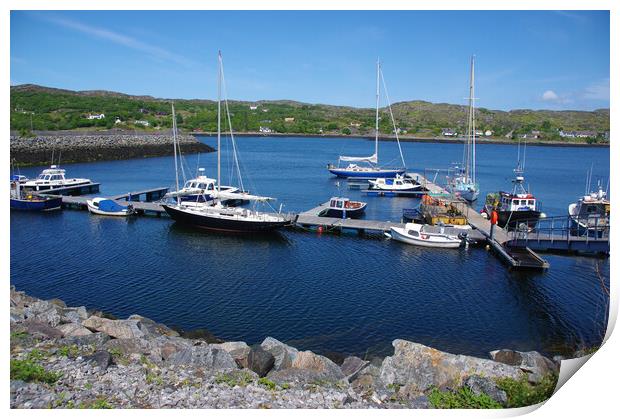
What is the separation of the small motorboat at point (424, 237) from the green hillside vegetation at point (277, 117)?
2496cm

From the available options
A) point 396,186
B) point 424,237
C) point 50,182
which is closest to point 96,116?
point 50,182

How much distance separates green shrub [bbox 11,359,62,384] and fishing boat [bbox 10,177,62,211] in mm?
19850

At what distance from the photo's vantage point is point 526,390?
24.8 ft

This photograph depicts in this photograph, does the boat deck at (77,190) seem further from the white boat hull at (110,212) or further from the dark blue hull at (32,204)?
the white boat hull at (110,212)

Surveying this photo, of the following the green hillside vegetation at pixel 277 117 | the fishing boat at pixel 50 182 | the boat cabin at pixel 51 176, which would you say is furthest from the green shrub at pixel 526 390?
the green hillside vegetation at pixel 277 117

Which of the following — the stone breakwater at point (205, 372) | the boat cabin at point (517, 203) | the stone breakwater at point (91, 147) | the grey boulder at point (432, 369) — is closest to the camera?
the stone breakwater at point (205, 372)

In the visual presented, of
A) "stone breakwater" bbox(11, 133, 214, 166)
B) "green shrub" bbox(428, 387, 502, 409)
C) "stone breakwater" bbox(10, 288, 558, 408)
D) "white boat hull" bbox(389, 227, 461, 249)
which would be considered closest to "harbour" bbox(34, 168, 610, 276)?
"white boat hull" bbox(389, 227, 461, 249)

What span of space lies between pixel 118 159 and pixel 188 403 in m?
53.2

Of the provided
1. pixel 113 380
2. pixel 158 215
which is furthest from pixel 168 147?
pixel 113 380

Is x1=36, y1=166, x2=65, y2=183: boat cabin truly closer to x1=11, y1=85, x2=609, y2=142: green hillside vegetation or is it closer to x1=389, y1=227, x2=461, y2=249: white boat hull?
x1=11, y1=85, x2=609, y2=142: green hillside vegetation

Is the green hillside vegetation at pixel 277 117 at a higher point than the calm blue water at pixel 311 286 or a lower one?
higher

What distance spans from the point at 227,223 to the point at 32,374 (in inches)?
558

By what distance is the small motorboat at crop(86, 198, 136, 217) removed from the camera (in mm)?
24516

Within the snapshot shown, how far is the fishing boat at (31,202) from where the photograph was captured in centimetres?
2502
